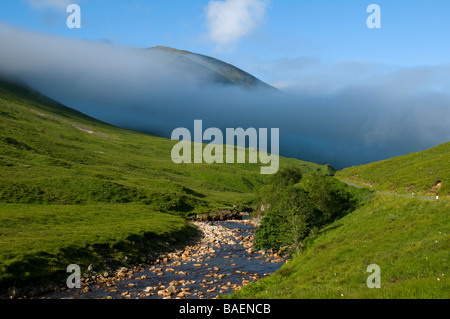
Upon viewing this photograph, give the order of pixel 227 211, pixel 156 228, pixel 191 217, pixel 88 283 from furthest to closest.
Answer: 1. pixel 227 211
2. pixel 191 217
3. pixel 156 228
4. pixel 88 283

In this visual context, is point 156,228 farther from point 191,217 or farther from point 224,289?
point 191,217

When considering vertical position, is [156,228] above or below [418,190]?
below

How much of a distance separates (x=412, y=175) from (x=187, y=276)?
204 feet

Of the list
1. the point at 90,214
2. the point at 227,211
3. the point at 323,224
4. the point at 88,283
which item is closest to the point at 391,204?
the point at 323,224

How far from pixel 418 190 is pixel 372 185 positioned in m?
22.6

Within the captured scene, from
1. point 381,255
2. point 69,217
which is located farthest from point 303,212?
point 69,217

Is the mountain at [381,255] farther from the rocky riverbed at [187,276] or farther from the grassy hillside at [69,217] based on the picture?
the grassy hillside at [69,217]

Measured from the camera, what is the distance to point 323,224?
203 ft

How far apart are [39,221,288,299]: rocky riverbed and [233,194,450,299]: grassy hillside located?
6.57m

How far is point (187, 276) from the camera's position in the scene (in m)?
44.7

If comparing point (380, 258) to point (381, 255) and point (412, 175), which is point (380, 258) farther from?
point (412, 175)

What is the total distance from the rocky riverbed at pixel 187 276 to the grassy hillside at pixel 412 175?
35.1 meters

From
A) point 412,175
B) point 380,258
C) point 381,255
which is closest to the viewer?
point 380,258

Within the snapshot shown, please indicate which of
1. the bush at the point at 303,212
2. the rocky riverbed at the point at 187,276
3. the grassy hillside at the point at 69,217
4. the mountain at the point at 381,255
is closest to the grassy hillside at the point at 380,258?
the mountain at the point at 381,255
